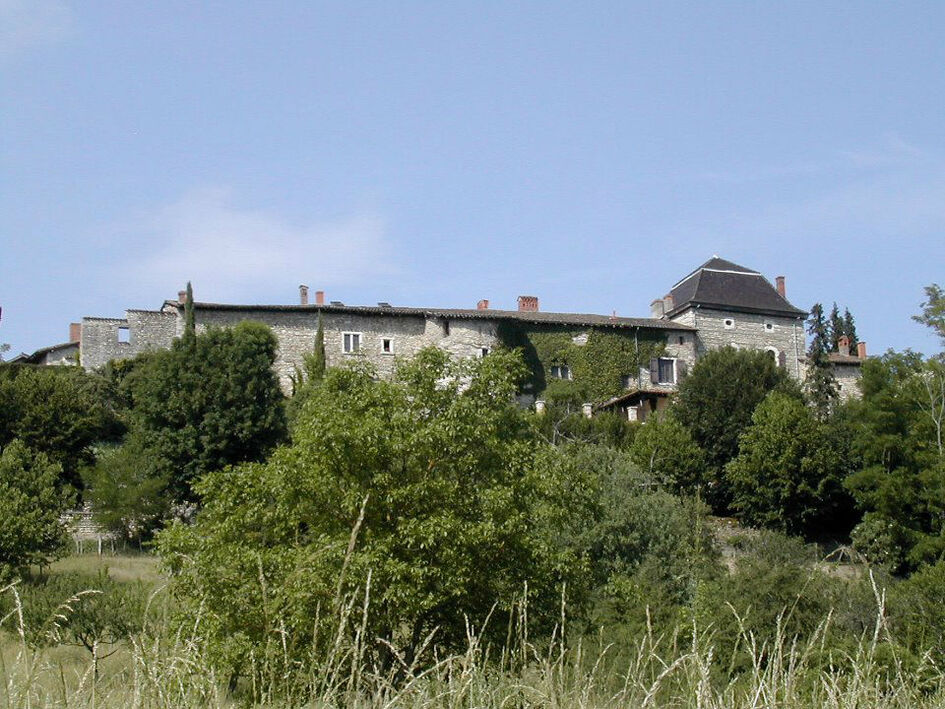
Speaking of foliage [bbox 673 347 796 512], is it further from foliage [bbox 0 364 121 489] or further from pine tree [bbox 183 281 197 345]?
foliage [bbox 0 364 121 489]

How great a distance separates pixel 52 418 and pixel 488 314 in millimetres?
20741

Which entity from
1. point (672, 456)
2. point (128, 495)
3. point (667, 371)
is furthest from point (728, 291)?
point (128, 495)

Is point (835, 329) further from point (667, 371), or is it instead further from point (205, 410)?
point (205, 410)

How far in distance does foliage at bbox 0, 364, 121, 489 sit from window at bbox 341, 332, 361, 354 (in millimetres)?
12244

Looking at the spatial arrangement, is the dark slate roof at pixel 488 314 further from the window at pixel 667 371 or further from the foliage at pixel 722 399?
the foliage at pixel 722 399

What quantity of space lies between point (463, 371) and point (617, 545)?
10736 mm

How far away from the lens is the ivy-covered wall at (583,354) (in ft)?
168

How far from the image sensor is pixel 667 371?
5447cm

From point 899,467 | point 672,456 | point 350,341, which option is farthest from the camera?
point 350,341

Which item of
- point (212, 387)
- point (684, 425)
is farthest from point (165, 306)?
point (684, 425)

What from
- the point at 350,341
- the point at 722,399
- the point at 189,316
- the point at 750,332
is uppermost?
the point at 189,316

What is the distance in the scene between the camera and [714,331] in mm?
56312

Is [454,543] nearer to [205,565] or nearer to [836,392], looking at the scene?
[205,565]

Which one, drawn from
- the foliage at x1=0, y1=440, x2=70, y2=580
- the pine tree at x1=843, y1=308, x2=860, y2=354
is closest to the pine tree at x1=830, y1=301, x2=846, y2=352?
the pine tree at x1=843, y1=308, x2=860, y2=354
